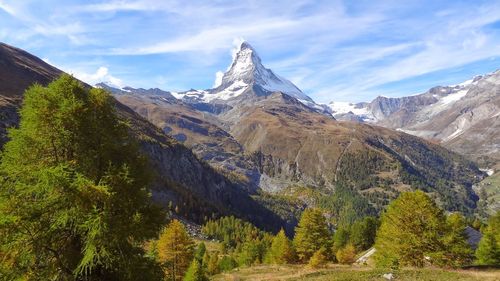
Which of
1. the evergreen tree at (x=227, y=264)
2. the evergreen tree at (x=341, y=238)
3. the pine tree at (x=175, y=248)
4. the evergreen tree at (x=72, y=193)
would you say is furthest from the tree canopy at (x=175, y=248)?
the evergreen tree at (x=341, y=238)

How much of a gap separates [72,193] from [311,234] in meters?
62.9

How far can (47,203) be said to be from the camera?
15367mm

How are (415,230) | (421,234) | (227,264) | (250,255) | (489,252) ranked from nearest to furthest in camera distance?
(421,234) → (415,230) → (489,252) → (227,264) → (250,255)

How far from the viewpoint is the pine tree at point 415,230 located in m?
50.7

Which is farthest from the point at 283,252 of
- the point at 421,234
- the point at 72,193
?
the point at 72,193

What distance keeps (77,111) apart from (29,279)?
22.3 ft

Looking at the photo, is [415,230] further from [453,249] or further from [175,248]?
[175,248]

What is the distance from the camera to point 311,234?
73625 mm

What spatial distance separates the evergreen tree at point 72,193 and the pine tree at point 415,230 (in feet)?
138

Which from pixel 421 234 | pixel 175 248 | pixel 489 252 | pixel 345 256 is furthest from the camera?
pixel 345 256

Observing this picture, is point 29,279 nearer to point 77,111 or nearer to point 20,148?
Answer: point 20,148

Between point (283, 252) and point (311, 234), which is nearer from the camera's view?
point (311, 234)

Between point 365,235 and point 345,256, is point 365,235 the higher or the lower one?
the higher one

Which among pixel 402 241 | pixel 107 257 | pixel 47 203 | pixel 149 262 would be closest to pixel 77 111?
pixel 47 203
